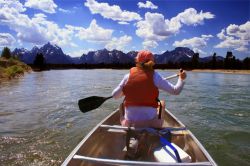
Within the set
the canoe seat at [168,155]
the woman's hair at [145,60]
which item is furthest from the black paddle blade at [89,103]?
the canoe seat at [168,155]

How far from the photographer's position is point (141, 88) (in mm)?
6129

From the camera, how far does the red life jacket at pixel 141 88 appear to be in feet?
20.0

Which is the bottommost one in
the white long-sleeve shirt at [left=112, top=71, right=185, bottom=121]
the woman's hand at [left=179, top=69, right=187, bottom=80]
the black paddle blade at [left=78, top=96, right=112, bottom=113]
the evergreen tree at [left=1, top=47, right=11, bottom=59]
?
the black paddle blade at [left=78, top=96, right=112, bottom=113]

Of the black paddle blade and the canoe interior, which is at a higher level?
the black paddle blade

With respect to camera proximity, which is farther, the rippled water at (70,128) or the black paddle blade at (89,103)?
the rippled water at (70,128)

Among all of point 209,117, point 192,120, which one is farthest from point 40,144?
point 209,117

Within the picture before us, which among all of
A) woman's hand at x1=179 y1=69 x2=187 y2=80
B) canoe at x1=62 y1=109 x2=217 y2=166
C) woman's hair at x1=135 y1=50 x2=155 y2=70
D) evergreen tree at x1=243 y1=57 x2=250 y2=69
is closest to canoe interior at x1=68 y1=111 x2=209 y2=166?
canoe at x1=62 y1=109 x2=217 y2=166

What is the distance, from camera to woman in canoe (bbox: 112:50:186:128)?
611 centimetres

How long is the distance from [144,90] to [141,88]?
0.23 ft

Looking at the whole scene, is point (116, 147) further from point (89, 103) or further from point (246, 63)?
point (246, 63)

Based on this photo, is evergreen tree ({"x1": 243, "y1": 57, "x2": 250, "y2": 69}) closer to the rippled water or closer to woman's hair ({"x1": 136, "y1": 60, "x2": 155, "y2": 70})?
the rippled water

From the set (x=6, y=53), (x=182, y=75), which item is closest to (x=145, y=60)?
(x=182, y=75)

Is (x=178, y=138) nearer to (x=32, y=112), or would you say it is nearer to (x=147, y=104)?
(x=147, y=104)

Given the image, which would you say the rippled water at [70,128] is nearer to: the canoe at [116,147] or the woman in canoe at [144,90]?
the canoe at [116,147]
